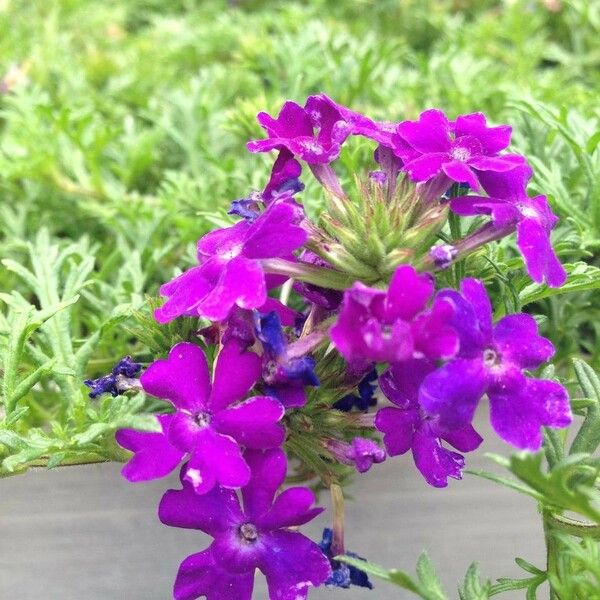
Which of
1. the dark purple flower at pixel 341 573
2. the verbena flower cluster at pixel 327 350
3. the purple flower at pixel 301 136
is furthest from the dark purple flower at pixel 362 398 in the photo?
the purple flower at pixel 301 136

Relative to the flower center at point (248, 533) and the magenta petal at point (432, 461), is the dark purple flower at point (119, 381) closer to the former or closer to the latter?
the flower center at point (248, 533)

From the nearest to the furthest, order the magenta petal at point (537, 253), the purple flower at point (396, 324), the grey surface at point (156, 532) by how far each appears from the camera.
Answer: the purple flower at point (396, 324) → the magenta petal at point (537, 253) → the grey surface at point (156, 532)

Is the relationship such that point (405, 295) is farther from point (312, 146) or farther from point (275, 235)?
point (312, 146)

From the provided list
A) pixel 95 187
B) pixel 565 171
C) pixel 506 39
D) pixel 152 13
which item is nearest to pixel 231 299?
pixel 565 171

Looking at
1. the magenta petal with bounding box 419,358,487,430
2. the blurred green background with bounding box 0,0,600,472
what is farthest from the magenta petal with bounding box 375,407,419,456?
the blurred green background with bounding box 0,0,600,472

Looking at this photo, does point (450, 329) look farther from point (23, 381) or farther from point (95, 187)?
point (95, 187)

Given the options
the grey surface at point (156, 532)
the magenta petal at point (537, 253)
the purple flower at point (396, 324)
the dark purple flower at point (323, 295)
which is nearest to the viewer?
the purple flower at point (396, 324)

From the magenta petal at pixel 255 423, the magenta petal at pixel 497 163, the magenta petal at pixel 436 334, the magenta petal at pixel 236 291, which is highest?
the magenta petal at pixel 497 163
